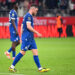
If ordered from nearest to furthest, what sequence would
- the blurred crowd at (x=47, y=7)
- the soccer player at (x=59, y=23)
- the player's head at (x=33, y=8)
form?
the player's head at (x=33, y=8)
the soccer player at (x=59, y=23)
the blurred crowd at (x=47, y=7)

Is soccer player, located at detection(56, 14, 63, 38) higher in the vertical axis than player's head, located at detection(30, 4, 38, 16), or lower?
lower

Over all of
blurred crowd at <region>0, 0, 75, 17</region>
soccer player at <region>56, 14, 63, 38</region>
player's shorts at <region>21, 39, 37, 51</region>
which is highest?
player's shorts at <region>21, 39, 37, 51</region>

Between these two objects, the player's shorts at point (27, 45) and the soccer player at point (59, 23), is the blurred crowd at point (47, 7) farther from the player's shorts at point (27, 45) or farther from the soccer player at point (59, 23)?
the player's shorts at point (27, 45)

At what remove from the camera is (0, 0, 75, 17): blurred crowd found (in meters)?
28.5

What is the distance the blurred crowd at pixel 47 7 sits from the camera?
28.5 meters

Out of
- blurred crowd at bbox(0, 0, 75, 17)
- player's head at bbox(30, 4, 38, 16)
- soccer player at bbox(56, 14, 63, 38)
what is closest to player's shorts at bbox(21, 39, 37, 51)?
player's head at bbox(30, 4, 38, 16)

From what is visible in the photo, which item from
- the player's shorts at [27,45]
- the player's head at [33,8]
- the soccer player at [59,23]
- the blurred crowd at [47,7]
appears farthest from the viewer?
the blurred crowd at [47,7]

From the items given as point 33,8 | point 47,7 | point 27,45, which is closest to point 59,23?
point 47,7

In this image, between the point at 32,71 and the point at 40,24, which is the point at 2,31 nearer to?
the point at 40,24

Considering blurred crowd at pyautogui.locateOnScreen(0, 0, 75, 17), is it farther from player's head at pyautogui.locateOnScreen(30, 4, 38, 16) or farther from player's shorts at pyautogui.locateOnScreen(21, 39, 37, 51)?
player's head at pyautogui.locateOnScreen(30, 4, 38, 16)

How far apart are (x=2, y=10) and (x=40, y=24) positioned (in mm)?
3193

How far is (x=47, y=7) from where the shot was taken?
30.1 m

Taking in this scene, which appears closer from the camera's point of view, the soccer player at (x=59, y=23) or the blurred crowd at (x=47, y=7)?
the soccer player at (x=59, y=23)

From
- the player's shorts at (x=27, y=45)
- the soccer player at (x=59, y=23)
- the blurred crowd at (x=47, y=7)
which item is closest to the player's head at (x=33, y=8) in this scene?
the player's shorts at (x=27, y=45)
